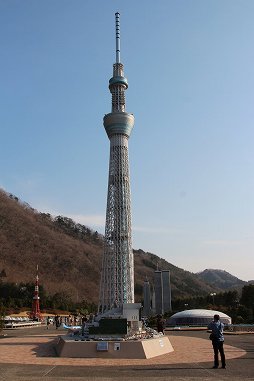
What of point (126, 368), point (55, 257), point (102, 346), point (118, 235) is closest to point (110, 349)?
point (102, 346)

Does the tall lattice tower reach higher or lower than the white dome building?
higher

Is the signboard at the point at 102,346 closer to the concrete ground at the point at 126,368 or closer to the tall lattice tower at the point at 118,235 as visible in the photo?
the concrete ground at the point at 126,368

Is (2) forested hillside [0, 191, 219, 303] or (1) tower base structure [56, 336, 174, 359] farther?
(2) forested hillside [0, 191, 219, 303]

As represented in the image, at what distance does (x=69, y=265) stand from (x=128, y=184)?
101671mm

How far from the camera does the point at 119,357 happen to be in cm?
1741

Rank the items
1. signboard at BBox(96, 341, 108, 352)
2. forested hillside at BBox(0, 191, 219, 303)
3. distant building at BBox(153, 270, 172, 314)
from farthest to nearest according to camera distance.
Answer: forested hillside at BBox(0, 191, 219, 303)
distant building at BBox(153, 270, 172, 314)
signboard at BBox(96, 341, 108, 352)

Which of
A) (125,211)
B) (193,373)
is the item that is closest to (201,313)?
(125,211)

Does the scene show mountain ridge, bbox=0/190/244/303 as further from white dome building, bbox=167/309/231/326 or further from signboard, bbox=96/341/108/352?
signboard, bbox=96/341/108/352

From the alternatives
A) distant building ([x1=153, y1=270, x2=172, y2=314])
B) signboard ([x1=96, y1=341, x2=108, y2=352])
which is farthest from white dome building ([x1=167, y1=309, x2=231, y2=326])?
signboard ([x1=96, y1=341, x2=108, y2=352])

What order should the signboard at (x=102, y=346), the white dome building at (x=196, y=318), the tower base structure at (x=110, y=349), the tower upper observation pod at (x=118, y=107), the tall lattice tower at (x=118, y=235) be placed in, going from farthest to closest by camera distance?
the white dome building at (x=196, y=318) → the tower upper observation pod at (x=118, y=107) → the tall lattice tower at (x=118, y=235) → the signboard at (x=102, y=346) → the tower base structure at (x=110, y=349)

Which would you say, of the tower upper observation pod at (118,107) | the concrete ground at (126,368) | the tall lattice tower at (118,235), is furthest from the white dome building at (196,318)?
the concrete ground at (126,368)

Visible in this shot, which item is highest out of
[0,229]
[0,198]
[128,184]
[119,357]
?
[0,198]

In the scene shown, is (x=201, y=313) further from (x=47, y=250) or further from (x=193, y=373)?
(x=47, y=250)

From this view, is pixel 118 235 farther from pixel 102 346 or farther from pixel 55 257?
pixel 55 257
